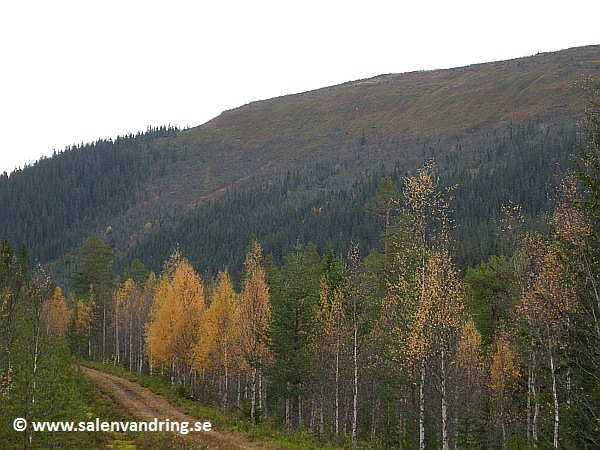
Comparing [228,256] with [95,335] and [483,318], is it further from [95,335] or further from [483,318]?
[483,318]

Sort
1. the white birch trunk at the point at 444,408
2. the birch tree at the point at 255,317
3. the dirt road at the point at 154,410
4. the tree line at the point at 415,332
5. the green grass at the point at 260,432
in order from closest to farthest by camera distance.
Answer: the tree line at the point at 415,332 → the white birch trunk at the point at 444,408 → the dirt road at the point at 154,410 → the green grass at the point at 260,432 → the birch tree at the point at 255,317

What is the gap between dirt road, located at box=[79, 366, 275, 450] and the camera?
2158cm

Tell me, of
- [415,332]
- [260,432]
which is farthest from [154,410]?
[415,332]

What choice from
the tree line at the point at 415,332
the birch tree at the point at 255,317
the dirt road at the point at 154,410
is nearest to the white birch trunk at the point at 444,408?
the tree line at the point at 415,332

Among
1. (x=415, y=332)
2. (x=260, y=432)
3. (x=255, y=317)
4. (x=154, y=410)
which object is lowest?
(x=154, y=410)

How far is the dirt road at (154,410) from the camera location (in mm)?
21578

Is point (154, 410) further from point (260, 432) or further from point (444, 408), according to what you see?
point (444, 408)

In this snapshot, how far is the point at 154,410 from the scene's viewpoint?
28672mm

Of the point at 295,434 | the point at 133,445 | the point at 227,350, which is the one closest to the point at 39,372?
the point at 133,445

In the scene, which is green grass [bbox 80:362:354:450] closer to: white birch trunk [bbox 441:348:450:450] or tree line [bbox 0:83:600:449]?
tree line [bbox 0:83:600:449]

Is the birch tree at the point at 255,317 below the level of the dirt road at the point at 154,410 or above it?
above

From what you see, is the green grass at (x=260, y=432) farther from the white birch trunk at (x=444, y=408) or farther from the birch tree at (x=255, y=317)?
the white birch trunk at (x=444, y=408)

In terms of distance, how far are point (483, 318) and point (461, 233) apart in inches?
2967

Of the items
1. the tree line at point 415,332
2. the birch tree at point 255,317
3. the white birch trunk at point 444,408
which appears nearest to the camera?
the tree line at point 415,332
